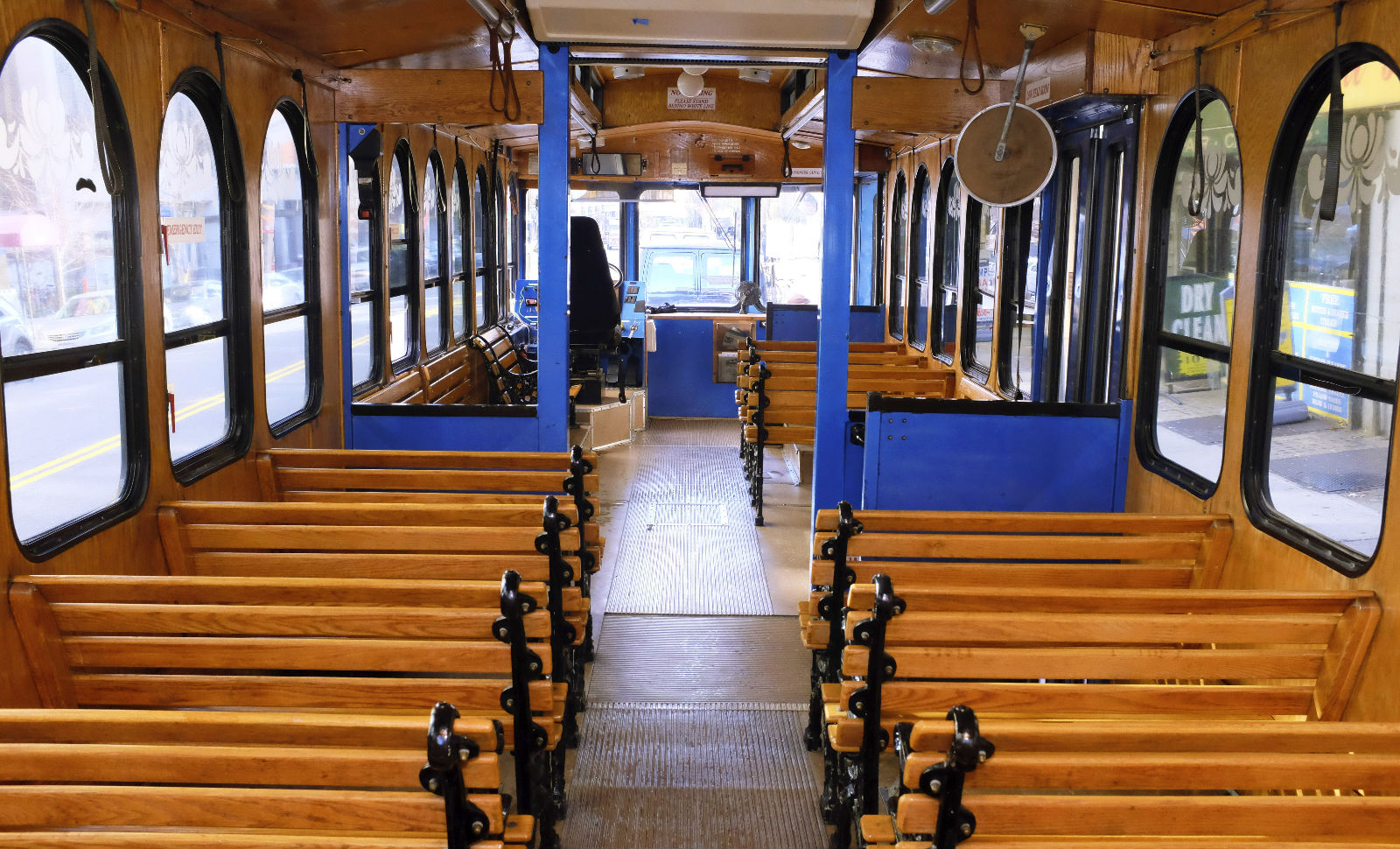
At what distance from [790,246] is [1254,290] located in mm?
9492

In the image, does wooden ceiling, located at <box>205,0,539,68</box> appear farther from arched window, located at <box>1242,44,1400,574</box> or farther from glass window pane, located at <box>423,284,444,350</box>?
glass window pane, located at <box>423,284,444,350</box>

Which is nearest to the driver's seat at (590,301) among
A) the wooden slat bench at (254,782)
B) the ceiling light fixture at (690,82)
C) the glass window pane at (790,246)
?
the ceiling light fixture at (690,82)

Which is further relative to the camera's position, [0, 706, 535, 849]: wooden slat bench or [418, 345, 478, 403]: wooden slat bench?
[418, 345, 478, 403]: wooden slat bench

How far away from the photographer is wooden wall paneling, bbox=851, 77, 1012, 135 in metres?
4.80

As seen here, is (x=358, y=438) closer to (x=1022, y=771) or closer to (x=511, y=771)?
(x=511, y=771)

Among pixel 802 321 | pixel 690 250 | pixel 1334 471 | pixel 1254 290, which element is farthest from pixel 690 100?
pixel 1334 471

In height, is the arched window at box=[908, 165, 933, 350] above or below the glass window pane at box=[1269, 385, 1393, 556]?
above

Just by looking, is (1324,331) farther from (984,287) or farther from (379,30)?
(984,287)

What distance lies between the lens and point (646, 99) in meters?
9.22

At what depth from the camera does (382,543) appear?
Answer: 3.47 meters

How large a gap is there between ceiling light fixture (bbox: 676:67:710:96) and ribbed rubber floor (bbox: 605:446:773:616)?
9.59 feet

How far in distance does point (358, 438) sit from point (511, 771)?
203 cm

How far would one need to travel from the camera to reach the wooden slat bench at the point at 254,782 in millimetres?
1922

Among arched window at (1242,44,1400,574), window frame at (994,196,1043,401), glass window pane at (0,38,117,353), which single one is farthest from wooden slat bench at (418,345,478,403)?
arched window at (1242,44,1400,574)
